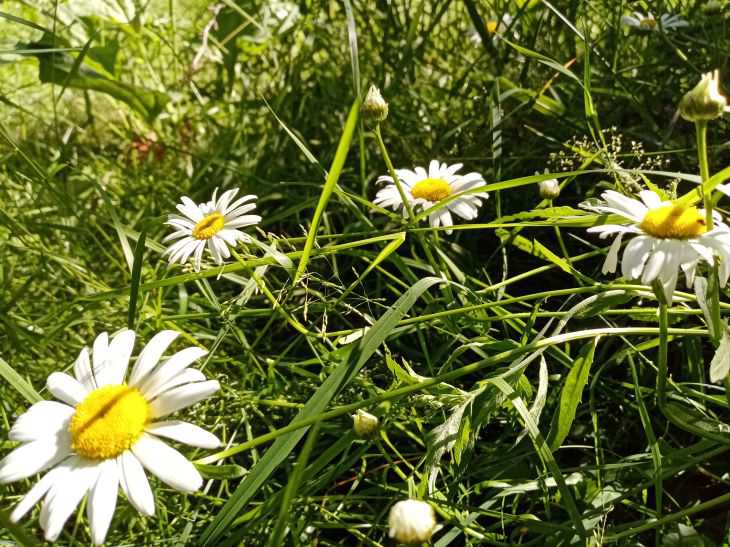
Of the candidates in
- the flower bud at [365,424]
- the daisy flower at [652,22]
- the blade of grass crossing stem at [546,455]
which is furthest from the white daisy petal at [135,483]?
the daisy flower at [652,22]

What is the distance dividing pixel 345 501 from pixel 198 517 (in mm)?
157

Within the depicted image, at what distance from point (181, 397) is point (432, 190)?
434mm

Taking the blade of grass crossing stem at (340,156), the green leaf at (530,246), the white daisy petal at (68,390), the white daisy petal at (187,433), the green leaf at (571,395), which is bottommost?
the white daisy petal at (68,390)

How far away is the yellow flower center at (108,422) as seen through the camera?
52cm

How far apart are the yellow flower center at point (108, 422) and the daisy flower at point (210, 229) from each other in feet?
0.60

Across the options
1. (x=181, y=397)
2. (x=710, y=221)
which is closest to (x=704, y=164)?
(x=710, y=221)

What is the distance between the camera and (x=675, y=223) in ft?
1.83

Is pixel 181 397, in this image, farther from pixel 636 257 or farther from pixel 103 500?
pixel 636 257

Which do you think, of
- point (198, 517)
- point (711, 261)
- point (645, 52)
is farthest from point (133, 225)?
point (711, 261)

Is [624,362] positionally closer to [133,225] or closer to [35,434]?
[35,434]

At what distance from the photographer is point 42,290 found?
1166 mm

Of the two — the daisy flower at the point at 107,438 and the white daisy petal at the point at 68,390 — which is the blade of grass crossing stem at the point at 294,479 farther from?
the white daisy petal at the point at 68,390

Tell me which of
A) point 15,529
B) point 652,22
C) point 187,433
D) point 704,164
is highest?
point 652,22

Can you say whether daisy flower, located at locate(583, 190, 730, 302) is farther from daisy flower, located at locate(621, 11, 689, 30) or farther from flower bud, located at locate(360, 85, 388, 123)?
daisy flower, located at locate(621, 11, 689, 30)
